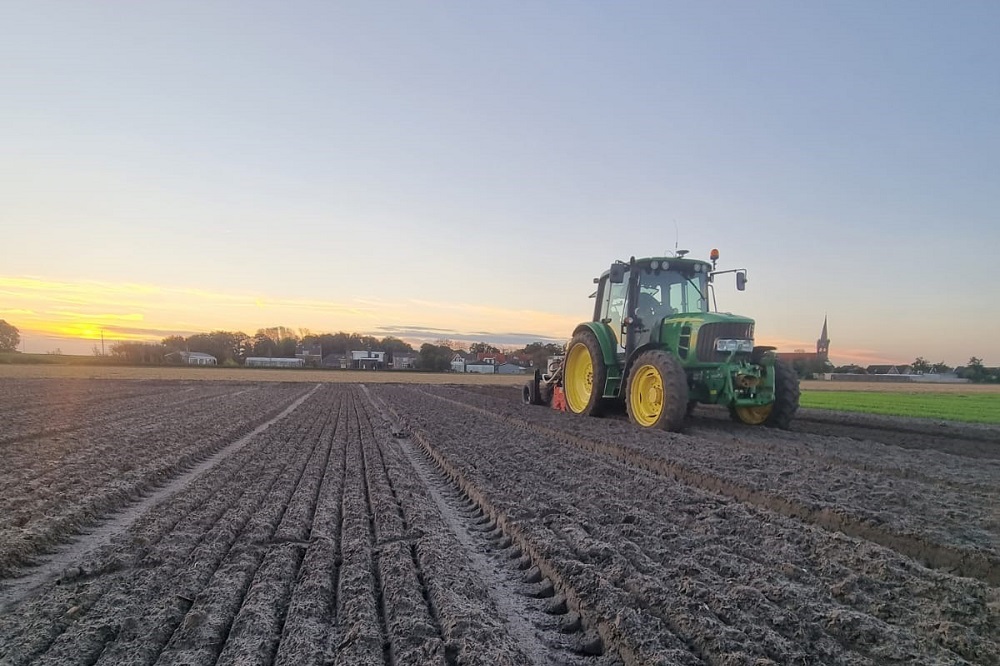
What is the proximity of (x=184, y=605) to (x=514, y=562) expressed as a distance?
6.06 ft

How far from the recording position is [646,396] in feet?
30.5

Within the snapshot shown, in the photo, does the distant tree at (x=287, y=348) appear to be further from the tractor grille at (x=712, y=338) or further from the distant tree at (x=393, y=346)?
the tractor grille at (x=712, y=338)

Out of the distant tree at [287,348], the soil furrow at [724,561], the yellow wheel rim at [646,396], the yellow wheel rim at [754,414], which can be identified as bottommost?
the soil furrow at [724,561]

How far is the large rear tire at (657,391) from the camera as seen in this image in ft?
27.2

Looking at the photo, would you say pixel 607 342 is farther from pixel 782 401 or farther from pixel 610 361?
pixel 782 401

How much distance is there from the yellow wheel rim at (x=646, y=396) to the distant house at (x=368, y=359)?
237 ft

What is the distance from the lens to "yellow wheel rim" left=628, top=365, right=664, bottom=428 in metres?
8.95

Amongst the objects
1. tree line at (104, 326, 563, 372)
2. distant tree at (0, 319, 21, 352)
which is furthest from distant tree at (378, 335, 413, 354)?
distant tree at (0, 319, 21, 352)

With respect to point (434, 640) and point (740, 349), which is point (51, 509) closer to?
point (434, 640)

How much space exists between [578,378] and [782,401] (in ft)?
12.4

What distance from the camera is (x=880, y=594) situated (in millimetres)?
3023

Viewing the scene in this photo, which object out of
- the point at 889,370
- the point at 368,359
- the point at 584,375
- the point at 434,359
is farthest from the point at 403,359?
the point at 584,375

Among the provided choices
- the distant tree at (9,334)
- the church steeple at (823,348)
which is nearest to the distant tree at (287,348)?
the distant tree at (9,334)

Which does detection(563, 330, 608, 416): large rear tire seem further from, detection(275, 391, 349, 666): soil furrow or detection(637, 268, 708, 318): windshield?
detection(275, 391, 349, 666): soil furrow
